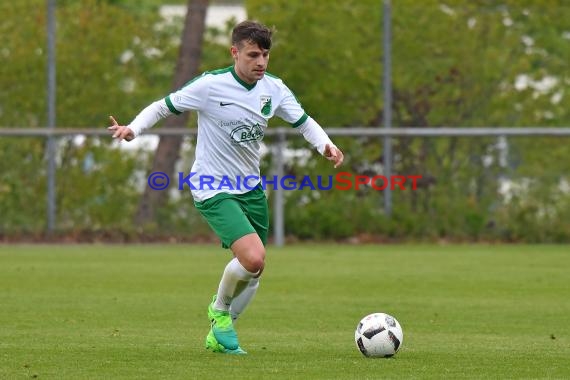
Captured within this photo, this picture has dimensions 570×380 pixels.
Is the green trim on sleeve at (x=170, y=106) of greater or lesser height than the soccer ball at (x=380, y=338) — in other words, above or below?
above

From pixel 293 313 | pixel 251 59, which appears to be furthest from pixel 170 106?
pixel 293 313

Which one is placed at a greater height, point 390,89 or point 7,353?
point 390,89

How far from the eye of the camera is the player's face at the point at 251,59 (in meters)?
8.65

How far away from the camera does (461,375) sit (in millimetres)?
7395

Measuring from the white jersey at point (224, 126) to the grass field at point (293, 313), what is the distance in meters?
1.07

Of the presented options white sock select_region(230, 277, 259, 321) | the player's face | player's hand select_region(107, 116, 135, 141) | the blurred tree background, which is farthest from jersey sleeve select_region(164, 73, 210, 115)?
the blurred tree background

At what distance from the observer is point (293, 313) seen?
11.5 metres

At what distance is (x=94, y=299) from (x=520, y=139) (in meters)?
11.0

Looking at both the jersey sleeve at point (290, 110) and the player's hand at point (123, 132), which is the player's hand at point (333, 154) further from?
the player's hand at point (123, 132)

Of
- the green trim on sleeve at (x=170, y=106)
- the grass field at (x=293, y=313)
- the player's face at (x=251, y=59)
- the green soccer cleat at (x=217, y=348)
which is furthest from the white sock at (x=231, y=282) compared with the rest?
the player's face at (x=251, y=59)

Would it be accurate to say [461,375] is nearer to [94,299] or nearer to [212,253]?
[94,299]

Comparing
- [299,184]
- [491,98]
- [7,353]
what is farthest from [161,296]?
[491,98]

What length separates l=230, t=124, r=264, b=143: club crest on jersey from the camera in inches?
346

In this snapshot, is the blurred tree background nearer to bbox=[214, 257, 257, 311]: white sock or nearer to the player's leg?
the player's leg
